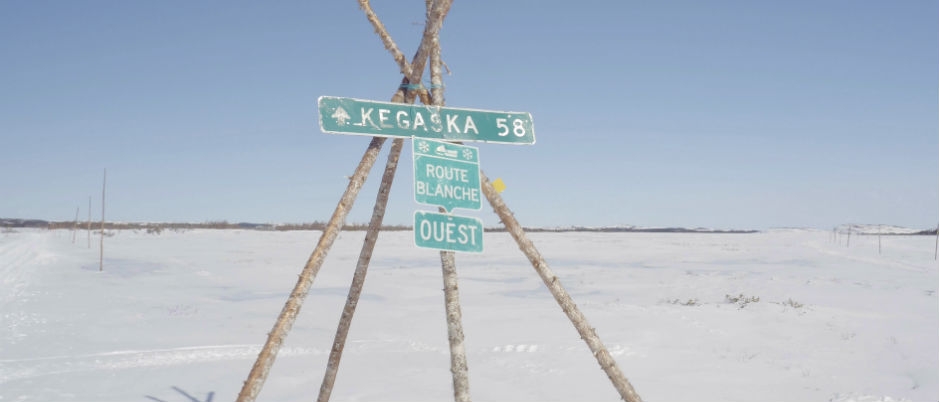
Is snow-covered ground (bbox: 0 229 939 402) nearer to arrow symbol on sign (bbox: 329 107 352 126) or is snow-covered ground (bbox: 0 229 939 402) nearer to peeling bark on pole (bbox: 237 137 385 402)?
peeling bark on pole (bbox: 237 137 385 402)

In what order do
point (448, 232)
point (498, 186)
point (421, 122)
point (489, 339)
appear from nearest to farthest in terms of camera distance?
point (448, 232) < point (421, 122) < point (498, 186) < point (489, 339)

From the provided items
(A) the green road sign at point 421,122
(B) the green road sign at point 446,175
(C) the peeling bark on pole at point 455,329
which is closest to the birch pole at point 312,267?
(A) the green road sign at point 421,122

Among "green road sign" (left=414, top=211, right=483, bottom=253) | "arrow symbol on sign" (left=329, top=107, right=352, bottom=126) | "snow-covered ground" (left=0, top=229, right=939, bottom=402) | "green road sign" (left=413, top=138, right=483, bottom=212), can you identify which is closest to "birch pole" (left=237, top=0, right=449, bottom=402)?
"arrow symbol on sign" (left=329, top=107, right=352, bottom=126)

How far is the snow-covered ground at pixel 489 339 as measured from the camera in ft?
24.3

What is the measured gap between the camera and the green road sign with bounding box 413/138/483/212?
4.17 m

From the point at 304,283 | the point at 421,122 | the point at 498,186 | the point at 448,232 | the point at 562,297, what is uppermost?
the point at 421,122

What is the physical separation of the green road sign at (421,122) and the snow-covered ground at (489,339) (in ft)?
11.7

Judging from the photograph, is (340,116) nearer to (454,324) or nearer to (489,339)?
(454,324)

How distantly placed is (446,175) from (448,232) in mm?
384

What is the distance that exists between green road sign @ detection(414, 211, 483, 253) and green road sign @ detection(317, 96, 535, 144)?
1.91 ft

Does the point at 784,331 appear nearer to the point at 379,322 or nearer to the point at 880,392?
the point at 880,392

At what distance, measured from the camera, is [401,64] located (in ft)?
15.2

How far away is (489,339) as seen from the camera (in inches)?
400

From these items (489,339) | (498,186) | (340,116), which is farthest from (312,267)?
(489,339)
